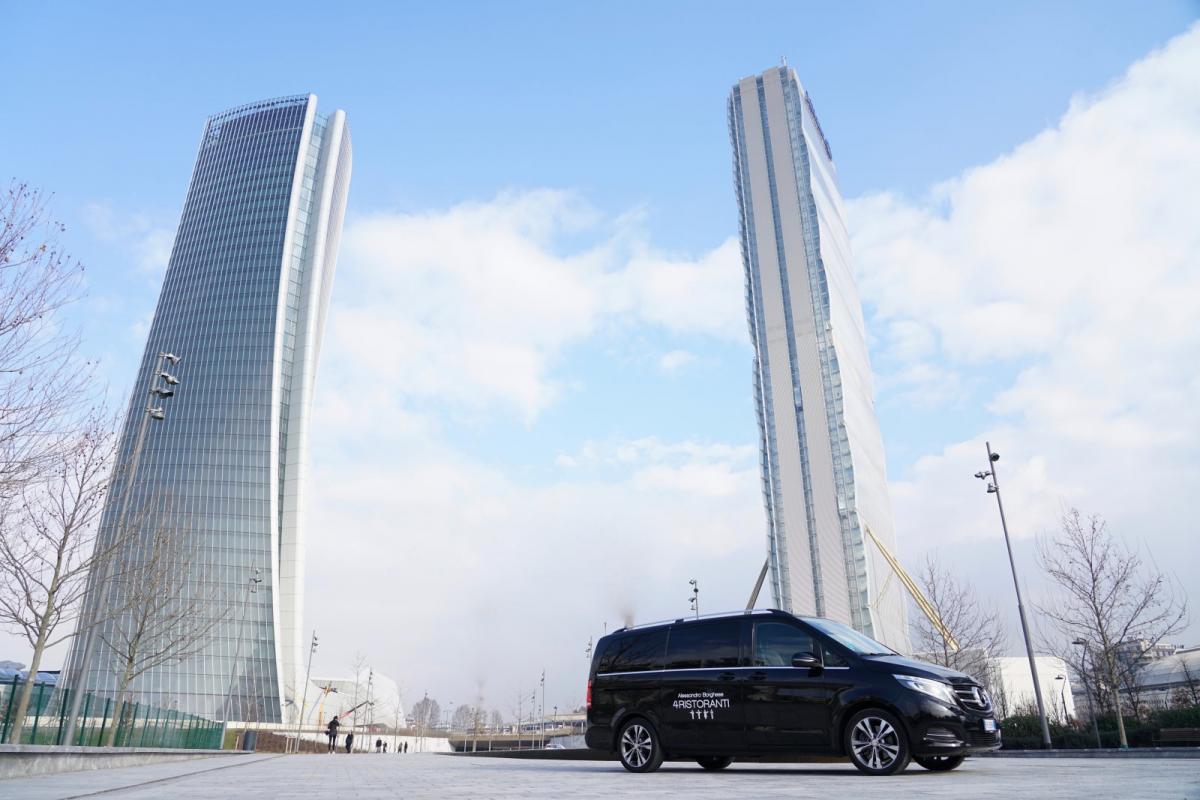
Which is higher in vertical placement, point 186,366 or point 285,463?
point 186,366

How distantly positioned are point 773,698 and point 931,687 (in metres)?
1.94

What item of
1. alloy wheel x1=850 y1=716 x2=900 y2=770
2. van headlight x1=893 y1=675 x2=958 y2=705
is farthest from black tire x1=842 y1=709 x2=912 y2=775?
van headlight x1=893 y1=675 x2=958 y2=705

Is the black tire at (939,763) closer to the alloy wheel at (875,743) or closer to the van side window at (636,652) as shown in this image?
the alloy wheel at (875,743)

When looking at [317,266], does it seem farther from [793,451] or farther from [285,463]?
[793,451]

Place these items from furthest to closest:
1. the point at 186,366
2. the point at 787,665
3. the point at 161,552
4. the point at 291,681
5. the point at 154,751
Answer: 1. the point at 186,366
2. the point at 291,681
3. the point at 161,552
4. the point at 154,751
5. the point at 787,665

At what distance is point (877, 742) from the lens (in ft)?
28.3

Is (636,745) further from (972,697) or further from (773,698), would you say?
(972,697)

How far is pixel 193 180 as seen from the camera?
116 meters

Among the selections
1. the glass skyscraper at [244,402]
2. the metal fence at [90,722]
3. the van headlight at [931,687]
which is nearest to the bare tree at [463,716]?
the glass skyscraper at [244,402]

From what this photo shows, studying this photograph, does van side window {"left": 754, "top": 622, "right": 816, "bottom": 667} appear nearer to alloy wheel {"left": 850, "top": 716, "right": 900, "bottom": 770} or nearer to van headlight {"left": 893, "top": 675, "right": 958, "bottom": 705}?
alloy wheel {"left": 850, "top": 716, "right": 900, "bottom": 770}

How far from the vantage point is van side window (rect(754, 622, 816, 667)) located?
9727 mm

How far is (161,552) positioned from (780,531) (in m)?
70.9

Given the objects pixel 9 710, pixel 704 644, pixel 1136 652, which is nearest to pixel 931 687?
pixel 704 644

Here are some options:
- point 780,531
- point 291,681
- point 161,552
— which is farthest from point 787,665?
point 291,681
